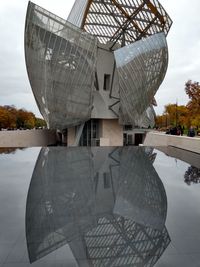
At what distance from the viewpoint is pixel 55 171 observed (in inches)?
314

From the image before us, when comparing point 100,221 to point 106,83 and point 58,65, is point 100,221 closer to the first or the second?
point 58,65

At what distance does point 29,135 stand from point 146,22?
54.5 ft

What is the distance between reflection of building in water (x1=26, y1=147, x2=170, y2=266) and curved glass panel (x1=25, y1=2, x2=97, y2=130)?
1633 cm

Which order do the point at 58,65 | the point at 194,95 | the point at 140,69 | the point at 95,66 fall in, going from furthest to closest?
the point at 194,95 < the point at 140,69 < the point at 95,66 < the point at 58,65

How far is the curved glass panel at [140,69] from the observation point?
24516mm

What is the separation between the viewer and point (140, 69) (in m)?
25.1

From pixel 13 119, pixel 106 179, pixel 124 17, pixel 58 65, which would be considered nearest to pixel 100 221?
pixel 106 179

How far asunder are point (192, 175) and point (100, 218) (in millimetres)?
4519

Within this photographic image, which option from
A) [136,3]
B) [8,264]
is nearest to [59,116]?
[136,3]

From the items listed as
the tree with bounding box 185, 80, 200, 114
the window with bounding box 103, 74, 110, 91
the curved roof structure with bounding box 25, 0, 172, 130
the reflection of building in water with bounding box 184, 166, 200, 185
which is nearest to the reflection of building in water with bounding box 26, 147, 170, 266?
the reflection of building in water with bounding box 184, 166, 200, 185

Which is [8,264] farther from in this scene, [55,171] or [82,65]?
[82,65]

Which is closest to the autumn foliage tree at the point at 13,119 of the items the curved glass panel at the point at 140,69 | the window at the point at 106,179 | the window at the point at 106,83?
the window at the point at 106,83

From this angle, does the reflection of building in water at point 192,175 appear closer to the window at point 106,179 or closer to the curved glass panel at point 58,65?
the window at point 106,179

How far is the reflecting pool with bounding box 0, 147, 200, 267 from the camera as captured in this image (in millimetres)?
2863
